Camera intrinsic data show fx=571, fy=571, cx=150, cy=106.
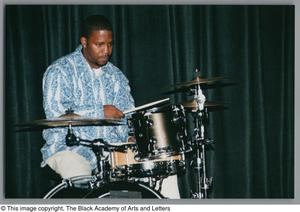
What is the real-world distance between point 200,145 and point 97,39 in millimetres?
828

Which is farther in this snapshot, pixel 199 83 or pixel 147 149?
pixel 199 83

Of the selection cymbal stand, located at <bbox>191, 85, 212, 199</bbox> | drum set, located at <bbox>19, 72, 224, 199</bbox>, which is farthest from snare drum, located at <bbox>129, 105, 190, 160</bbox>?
cymbal stand, located at <bbox>191, 85, 212, 199</bbox>

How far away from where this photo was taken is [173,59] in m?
3.25

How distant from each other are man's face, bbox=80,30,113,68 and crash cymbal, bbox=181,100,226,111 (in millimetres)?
518

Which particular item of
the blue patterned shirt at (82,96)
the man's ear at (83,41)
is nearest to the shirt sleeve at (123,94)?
the blue patterned shirt at (82,96)

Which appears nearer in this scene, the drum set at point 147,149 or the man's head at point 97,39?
the drum set at point 147,149

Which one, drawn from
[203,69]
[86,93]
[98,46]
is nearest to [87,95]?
[86,93]

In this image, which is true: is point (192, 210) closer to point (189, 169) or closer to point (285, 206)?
point (189, 169)

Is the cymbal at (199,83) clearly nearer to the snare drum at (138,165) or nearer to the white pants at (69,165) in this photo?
the snare drum at (138,165)

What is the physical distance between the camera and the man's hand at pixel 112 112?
125 inches

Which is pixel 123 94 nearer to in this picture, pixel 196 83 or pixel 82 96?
pixel 82 96

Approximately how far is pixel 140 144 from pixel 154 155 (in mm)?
97

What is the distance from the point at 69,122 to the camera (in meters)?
3.08

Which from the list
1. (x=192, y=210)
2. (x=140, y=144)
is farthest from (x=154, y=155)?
(x=192, y=210)
